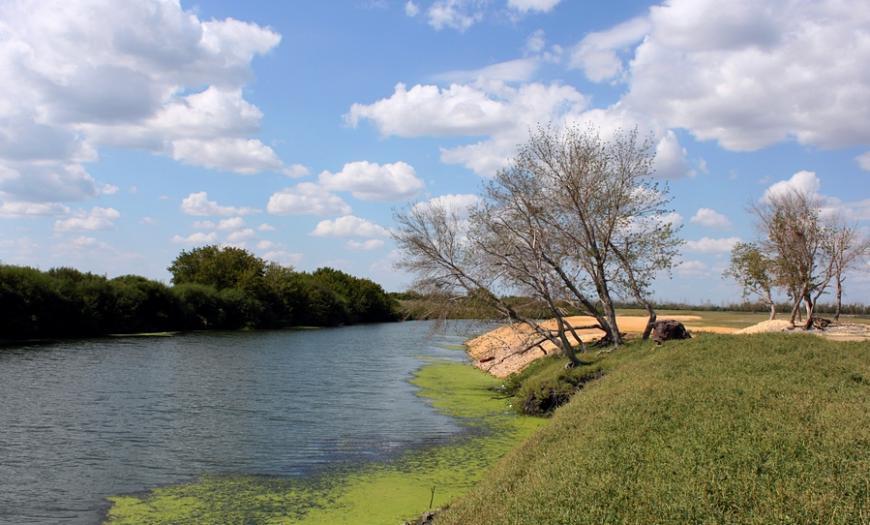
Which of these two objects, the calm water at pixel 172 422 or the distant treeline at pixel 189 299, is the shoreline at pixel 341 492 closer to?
the calm water at pixel 172 422

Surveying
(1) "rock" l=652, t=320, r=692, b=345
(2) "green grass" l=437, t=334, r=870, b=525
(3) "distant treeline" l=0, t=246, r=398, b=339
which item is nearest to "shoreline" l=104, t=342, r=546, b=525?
(2) "green grass" l=437, t=334, r=870, b=525

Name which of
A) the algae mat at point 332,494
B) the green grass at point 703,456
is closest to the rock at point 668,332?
the algae mat at point 332,494

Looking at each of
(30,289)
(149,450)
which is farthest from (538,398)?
(30,289)

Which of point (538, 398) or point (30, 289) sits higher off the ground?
point (30, 289)

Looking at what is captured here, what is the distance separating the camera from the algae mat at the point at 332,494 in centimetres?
1288

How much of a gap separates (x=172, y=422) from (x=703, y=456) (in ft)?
60.0

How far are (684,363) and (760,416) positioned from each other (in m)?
6.19

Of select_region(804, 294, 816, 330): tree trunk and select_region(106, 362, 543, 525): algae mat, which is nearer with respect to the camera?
select_region(106, 362, 543, 525): algae mat

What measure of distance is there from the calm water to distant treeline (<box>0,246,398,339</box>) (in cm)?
1369

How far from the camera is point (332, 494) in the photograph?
14508mm

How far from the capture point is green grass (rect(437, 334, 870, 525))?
7473 mm

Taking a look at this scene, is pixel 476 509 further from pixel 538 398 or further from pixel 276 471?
pixel 538 398

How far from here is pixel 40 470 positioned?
15.8 metres

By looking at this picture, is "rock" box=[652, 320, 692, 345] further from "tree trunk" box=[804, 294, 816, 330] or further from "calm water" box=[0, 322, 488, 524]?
"tree trunk" box=[804, 294, 816, 330]
